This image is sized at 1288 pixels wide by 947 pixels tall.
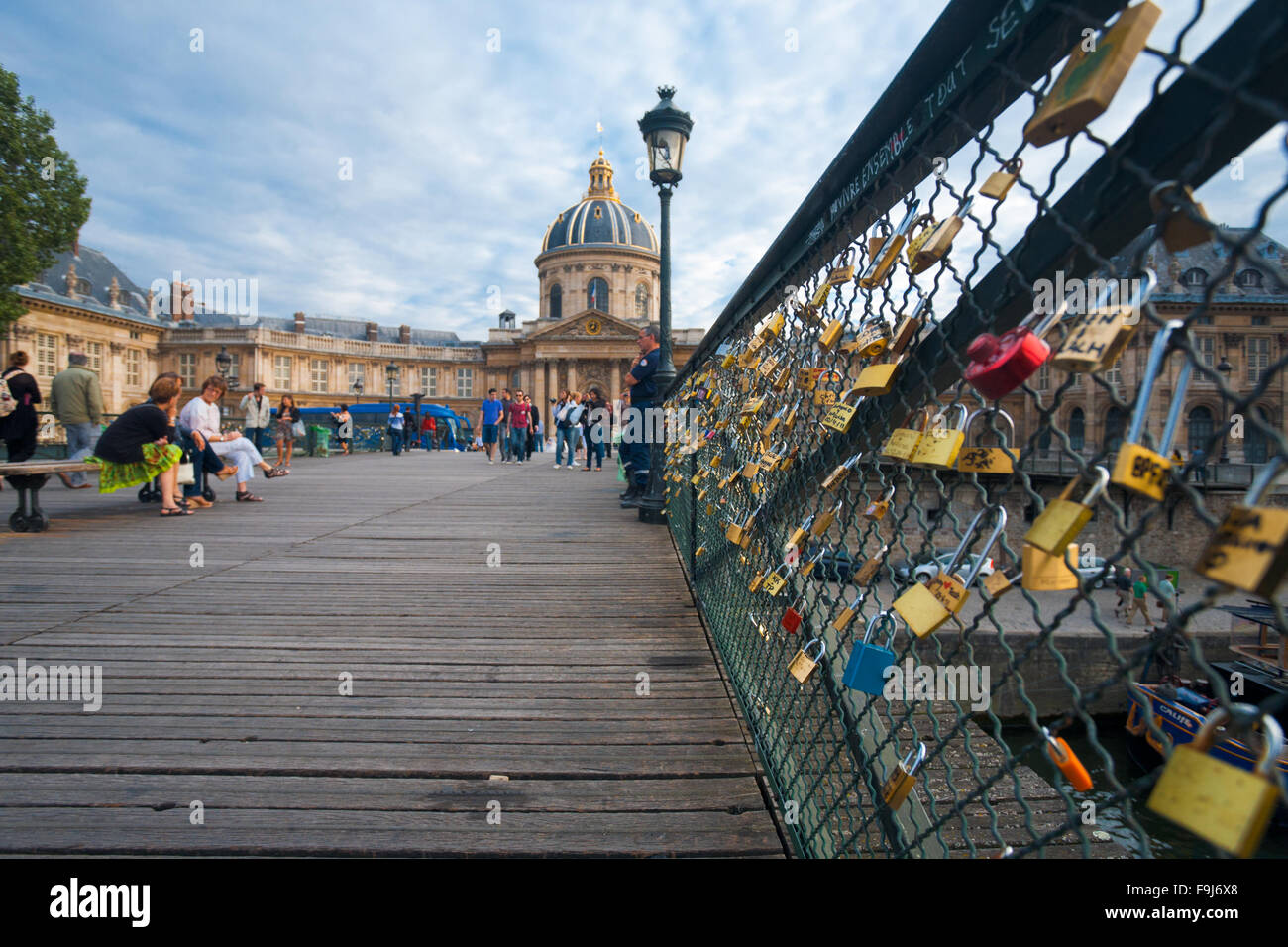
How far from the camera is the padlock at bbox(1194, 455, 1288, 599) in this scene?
0.61m

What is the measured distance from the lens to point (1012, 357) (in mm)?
949

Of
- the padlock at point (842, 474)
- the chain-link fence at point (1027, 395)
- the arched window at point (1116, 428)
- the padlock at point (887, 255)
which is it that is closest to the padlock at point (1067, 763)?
the chain-link fence at point (1027, 395)

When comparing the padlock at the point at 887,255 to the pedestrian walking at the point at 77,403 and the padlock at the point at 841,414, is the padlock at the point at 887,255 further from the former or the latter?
the pedestrian walking at the point at 77,403

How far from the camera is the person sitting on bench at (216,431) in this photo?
9016 millimetres

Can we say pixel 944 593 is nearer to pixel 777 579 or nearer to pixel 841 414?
pixel 841 414

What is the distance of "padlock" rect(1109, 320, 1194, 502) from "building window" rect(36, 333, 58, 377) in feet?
207

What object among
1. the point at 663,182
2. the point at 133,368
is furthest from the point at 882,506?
the point at 133,368

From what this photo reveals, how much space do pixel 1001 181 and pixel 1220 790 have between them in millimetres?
875

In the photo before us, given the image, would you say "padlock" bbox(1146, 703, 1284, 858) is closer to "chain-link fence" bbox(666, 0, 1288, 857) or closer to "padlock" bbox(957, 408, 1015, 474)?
"chain-link fence" bbox(666, 0, 1288, 857)

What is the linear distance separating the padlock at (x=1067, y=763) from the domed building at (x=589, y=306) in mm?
63875

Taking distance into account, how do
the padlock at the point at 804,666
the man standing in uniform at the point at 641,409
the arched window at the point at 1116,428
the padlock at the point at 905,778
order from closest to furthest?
the arched window at the point at 1116,428 < the padlock at the point at 905,778 < the padlock at the point at 804,666 < the man standing in uniform at the point at 641,409
